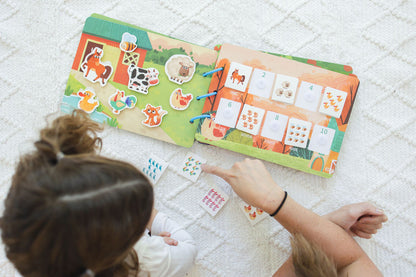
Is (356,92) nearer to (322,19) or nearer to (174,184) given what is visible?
(322,19)

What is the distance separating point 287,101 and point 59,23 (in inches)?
29.1

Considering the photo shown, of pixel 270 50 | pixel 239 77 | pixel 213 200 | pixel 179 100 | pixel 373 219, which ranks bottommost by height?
pixel 213 200

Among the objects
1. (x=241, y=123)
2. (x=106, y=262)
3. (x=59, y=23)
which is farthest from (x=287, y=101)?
(x=59, y=23)

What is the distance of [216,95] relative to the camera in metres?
0.90

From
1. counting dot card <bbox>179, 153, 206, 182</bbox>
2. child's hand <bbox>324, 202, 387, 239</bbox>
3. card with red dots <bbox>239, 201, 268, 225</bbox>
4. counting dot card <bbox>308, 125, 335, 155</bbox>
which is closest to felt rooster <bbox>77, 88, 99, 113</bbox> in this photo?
counting dot card <bbox>179, 153, 206, 182</bbox>

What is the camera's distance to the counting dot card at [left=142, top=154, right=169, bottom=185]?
913mm

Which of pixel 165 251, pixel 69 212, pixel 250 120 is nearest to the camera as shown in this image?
pixel 69 212

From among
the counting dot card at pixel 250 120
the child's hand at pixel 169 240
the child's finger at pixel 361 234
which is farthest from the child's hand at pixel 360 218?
the child's hand at pixel 169 240

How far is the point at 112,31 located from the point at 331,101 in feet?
2.24

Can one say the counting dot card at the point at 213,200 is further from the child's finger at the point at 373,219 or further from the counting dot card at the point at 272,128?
the child's finger at the point at 373,219

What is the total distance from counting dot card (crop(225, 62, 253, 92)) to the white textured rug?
0.10 metres

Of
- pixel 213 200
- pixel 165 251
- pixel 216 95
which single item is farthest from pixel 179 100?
pixel 165 251

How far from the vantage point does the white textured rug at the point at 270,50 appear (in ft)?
2.98

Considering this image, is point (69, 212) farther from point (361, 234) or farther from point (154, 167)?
point (361, 234)
